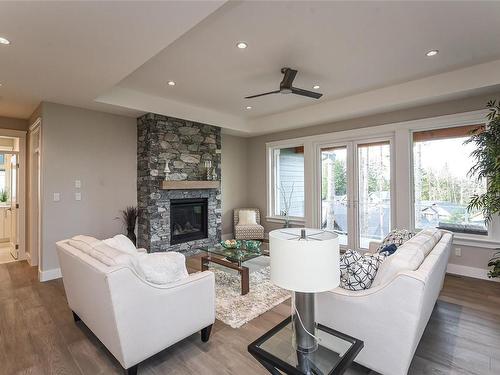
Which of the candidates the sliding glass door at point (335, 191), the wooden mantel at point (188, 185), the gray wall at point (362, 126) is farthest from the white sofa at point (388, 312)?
the wooden mantel at point (188, 185)

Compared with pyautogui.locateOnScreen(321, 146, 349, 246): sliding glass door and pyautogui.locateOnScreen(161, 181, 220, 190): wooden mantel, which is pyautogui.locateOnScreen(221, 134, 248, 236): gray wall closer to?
pyautogui.locateOnScreen(161, 181, 220, 190): wooden mantel

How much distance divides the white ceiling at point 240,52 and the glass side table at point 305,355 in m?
2.29

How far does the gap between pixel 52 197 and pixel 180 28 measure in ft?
11.2

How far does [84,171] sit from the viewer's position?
4434 millimetres

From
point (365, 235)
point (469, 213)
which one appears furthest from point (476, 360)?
point (365, 235)

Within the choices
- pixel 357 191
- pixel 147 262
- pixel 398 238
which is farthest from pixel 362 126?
pixel 147 262

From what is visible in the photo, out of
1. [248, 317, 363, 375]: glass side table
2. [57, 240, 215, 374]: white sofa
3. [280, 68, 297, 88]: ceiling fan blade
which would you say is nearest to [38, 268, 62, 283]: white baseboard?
[57, 240, 215, 374]: white sofa

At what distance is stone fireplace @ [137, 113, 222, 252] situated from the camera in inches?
191

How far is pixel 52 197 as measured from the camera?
4.07 metres

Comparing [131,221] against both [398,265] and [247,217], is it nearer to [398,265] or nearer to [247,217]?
[247,217]

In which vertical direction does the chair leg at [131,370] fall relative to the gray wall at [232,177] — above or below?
below

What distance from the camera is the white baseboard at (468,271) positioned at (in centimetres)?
383

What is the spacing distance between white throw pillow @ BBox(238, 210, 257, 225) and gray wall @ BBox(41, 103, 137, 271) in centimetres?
242

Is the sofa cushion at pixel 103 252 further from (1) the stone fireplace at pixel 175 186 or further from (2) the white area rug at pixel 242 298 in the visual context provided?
(1) the stone fireplace at pixel 175 186
